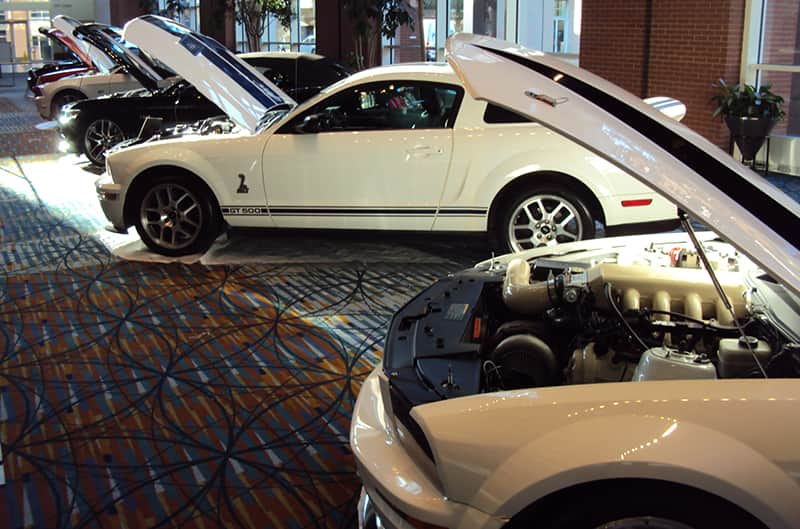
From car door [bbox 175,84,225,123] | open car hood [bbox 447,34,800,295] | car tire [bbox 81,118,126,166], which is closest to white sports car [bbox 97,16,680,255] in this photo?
open car hood [bbox 447,34,800,295]

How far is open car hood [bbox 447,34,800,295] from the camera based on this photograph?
2736 mm

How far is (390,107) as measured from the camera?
24.7 feet

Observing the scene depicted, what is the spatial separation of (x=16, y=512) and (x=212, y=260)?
13.4ft

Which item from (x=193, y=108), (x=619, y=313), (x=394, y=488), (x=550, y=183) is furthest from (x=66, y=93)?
(x=394, y=488)

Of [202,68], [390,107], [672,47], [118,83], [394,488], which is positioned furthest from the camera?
[118,83]

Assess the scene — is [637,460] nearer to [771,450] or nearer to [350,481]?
[771,450]

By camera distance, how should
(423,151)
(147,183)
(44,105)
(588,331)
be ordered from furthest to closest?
(44,105), (147,183), (423,151), (588,331)

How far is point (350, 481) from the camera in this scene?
4.33 metres

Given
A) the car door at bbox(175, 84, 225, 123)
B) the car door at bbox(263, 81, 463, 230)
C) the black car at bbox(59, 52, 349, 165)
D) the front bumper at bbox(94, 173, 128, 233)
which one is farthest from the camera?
the black car at bbox(59, 52, 349, 165)

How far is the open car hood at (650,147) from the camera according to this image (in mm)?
2736

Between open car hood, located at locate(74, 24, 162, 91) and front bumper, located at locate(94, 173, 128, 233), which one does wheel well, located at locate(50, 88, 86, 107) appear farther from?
front bumper, located at locate(94, 173, 128, 233)

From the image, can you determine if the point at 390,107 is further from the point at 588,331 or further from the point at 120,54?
the point at 120,54

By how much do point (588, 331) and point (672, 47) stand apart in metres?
10.7

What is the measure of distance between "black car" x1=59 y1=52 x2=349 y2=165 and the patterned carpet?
395 centimetres
